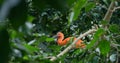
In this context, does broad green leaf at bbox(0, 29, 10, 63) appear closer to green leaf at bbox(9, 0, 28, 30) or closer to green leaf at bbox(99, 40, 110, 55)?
green leaf at bbox(9, 0, 28, 30)

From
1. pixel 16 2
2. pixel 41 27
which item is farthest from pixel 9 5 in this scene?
pixel 41 27

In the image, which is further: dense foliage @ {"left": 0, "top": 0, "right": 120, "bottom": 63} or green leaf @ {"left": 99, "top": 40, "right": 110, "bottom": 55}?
green leaf @ {"left": 99, "top": 40, "right": 110, "bottom": 55}

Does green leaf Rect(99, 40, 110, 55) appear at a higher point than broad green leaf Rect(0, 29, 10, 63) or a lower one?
higher

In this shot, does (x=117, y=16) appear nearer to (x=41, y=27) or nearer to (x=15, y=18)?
(x=41, y=27)

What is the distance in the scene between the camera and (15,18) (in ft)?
1.33

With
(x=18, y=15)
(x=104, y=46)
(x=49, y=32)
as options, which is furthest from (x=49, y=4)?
(x=104, y=46)

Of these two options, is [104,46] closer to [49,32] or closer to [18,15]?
[49,32]

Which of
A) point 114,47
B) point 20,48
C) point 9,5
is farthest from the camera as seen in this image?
point 114,47

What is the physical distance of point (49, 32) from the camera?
798mm

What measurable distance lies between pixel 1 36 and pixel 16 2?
0.19ft

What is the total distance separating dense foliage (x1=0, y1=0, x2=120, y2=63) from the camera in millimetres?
421

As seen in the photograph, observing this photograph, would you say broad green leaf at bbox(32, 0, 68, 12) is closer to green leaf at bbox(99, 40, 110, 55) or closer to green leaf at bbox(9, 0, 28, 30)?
green leaf at bbox(9, 0, 28, 30)

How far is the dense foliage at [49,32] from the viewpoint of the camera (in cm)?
42

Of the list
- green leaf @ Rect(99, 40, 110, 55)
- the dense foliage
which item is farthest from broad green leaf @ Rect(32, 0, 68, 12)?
green leaf @ Rect(99, 40, 110, 55)
